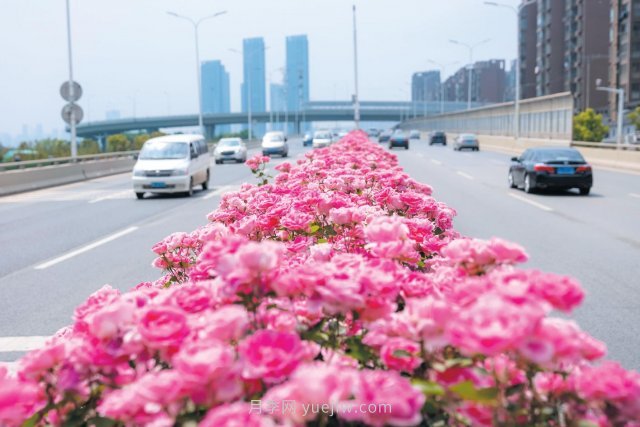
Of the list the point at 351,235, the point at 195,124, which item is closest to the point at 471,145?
the point at 351,235

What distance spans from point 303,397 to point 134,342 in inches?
25.9

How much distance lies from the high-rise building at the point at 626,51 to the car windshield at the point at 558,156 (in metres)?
77.4

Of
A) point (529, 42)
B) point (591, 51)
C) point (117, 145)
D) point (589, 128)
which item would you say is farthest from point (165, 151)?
point (529, 42)

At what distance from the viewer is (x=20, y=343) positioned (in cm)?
683

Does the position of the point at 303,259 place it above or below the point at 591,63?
below

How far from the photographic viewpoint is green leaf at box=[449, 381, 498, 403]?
1.81m

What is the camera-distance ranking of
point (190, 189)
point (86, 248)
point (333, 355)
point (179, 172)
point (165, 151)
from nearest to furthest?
point (333, 355) < point (86, 248) < point (179, 172) < point (190, 189) < point (165, 151)

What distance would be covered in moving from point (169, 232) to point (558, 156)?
38.3ft

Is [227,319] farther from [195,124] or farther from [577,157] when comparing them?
[195,124]

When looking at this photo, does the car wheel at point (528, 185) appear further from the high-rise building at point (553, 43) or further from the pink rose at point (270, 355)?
the high-rise building at point (553, 43)

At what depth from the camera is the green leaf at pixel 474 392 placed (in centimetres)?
181

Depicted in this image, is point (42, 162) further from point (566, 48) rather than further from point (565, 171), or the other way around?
point (566, 48)

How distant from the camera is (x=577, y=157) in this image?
20.7 m

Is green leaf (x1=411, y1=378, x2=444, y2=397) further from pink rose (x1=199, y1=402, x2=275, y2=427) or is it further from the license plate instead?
the license plate
